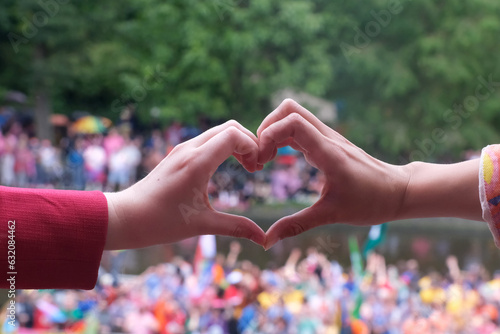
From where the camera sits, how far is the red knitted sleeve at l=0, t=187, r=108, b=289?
0.42 metres

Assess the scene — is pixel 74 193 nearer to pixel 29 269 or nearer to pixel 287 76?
pixel 29 269

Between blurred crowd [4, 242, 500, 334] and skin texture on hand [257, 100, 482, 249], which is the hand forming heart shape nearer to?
skin texture on hand [257, 100, 482, 249]

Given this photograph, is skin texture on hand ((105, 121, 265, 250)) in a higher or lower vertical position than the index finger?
lower

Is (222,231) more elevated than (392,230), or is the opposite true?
(222,231)

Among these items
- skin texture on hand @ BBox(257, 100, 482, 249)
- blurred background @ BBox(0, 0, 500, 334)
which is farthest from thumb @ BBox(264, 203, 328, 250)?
blurred background @ BBox(0, 0, 500, 334)

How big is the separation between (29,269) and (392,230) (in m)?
6.19

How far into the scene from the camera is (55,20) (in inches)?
272

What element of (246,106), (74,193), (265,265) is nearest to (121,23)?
(246,106)

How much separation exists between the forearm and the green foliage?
5.90m

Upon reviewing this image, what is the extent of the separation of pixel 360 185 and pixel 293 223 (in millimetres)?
48

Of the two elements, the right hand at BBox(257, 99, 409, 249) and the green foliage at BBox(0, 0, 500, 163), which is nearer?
the right hand at BBox(257, 99, 409, 249)

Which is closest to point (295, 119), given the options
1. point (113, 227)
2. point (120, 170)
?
point (113, 227)

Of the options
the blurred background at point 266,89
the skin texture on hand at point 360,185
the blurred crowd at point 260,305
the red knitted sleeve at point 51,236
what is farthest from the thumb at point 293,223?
the blurred background at point 266,89

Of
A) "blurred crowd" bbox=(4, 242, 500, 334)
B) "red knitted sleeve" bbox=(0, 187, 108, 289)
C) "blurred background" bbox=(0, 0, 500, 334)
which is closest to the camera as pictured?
"red knitted sleeve" bbox=(0, 187, 108, 289)
